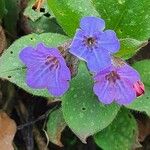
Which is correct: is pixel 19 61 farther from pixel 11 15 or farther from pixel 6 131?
pixel 11 15

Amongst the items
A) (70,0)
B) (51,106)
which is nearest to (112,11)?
(70,0)

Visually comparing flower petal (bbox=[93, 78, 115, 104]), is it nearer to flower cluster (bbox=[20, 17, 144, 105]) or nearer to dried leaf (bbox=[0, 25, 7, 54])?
flower cluster (bbox=[20, 17, 144, 105])

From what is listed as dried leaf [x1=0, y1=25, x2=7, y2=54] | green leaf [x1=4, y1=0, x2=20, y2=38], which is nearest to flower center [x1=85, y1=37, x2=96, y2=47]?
dried leaf [x1=0, y1=25, x2=7, y2=54]

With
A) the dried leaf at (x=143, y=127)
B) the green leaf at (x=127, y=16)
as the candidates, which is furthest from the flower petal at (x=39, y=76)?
the dried leaf at (x=143, y=127)

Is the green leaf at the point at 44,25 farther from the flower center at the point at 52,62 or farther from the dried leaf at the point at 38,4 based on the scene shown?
the flower center at the point at 52,62

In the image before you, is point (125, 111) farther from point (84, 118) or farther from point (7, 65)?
point (7, 65)
